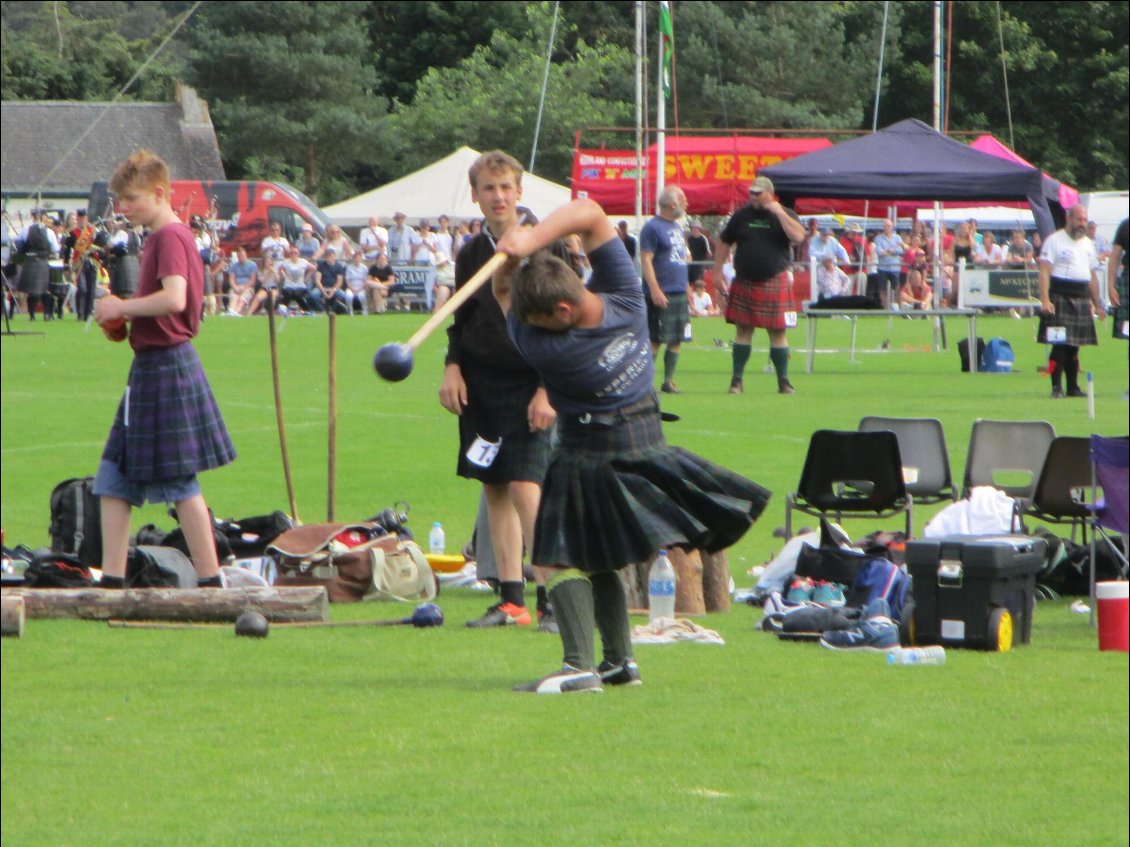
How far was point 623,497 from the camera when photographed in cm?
555

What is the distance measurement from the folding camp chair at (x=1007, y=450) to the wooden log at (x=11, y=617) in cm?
417

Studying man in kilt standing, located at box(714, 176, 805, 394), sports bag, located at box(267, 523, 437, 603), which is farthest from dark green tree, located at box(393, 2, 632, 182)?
sports bag, located at box(267, 523, 437, 603)

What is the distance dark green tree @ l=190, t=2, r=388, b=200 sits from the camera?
5222cm

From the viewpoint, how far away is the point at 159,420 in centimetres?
699

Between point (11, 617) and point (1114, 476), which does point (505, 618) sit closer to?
point (11, 617)

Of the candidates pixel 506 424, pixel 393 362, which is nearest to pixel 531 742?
pixel 393 362

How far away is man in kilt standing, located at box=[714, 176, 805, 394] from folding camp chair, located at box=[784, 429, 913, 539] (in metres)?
6.06

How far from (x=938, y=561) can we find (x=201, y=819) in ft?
10.1

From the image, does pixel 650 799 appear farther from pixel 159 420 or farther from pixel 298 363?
pixel 298 363

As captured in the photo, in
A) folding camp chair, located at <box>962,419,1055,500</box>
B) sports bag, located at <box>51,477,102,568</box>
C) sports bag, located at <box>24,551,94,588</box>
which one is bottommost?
sports bag, located at <box>24,551,94,588</box>

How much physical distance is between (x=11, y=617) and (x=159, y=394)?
0.91m

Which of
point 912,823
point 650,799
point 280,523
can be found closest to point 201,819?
point 650,799

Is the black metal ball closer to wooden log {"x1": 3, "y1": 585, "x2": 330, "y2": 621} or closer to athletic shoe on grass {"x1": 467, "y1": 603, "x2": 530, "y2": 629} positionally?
athletic shoe on grass {"x1": 467, "y1": 603, "x2": 530, "y2": 629}

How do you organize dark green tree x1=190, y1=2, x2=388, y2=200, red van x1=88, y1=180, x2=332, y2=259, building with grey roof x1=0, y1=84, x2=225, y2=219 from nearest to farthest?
red van x1=88, y1=180, x2=332, y2=259
dark green tree x1=190, y1=2, x2=388, y2=200
building with grey roof x1=0, y1=84, x2=225, y2=219
